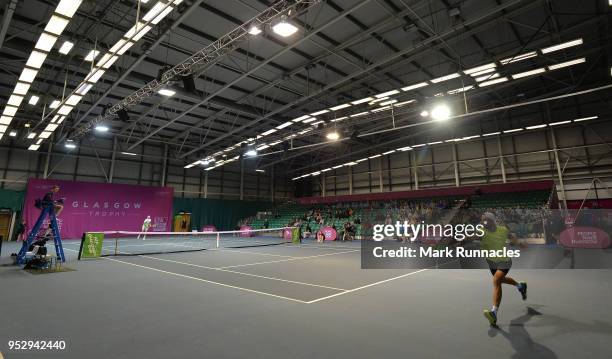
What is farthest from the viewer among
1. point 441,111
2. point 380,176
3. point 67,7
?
point 380,176

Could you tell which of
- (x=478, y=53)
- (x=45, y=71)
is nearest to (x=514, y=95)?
(x=478, y=53)

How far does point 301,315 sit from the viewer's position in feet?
15.1

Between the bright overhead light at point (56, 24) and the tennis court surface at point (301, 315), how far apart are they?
692 centimetres

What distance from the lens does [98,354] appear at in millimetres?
3168

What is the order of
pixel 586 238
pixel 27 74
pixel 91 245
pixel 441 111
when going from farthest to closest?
pixel 441 111 → pixel 586 238 → pixel 91 245 → pixel 27 74

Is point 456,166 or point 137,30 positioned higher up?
point 137,30

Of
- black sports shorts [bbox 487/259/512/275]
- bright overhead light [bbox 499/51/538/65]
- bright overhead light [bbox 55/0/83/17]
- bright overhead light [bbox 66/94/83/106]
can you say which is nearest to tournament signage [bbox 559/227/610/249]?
bright overhead light [bbox 499/51/538/65]

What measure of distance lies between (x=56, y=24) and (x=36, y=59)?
2.92m

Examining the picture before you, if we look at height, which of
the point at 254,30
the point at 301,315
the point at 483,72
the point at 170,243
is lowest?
the point at 301,315

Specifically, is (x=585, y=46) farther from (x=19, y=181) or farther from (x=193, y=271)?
(x=19, y=181)

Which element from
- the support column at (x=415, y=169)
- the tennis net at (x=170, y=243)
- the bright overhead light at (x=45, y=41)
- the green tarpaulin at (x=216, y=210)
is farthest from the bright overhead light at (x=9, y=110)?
the support column at (x=415, y=169)

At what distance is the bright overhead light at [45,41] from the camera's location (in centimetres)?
873

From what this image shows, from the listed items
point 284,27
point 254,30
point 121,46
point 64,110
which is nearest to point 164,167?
point 64,110

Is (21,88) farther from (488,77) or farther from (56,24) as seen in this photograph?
(488,77)
